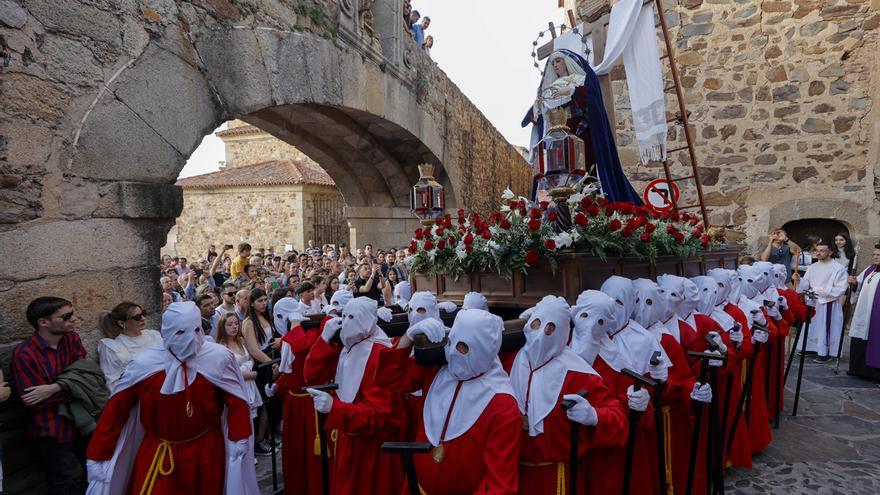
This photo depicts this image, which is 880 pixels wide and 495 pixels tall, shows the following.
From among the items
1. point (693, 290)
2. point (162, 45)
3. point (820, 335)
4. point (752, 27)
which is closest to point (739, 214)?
point (820, 335)

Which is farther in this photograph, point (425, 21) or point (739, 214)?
point (425, 21)

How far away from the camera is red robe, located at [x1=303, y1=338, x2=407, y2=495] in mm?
2814

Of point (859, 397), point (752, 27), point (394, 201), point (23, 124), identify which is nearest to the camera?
point (23, 124)

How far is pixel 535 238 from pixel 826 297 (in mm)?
6374

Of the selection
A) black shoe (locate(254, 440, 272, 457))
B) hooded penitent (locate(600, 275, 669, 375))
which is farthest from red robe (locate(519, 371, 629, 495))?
black shoe (locate(254, 440, 272, 457))

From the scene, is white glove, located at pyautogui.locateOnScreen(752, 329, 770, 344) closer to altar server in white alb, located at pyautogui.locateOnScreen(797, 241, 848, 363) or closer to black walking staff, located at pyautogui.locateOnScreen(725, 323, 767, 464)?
black walking staff, located at pyautogui.locateOnScreen(725, 323, 767, 464)

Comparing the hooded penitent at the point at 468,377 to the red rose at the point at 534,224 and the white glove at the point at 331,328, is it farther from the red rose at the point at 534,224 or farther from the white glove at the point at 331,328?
the red rose at the point at 534,224

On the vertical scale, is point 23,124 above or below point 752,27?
below

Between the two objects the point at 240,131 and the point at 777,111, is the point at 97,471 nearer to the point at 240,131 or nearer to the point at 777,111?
the point at 777,111

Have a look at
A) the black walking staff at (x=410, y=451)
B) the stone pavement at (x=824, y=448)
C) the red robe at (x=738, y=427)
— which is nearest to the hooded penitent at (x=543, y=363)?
the black walking staff at (x=410, y=451)

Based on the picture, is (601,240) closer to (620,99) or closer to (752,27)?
(620,99)

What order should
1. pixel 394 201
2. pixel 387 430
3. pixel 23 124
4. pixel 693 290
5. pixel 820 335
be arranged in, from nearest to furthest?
pixel 387 430 → pixel 23 124 → pixel 693 290 → pixel 820 335 → pixel 394 201

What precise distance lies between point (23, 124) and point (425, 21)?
33.8ft

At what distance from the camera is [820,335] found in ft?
26.5
